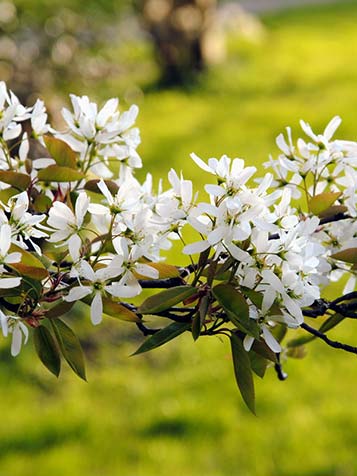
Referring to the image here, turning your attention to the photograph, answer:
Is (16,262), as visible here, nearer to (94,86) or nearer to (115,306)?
(115,306)

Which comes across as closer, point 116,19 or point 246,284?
point 246,284

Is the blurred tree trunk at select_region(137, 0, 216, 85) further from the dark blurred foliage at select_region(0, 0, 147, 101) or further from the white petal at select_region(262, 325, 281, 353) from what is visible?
the white petal at select_region(262, 325, 281, 353)

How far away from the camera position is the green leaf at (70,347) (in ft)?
2.91

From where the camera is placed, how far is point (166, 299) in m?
0.83

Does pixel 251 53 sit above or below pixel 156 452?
below

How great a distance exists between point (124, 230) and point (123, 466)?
2.28 m

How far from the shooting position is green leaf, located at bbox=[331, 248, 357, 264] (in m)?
0.94

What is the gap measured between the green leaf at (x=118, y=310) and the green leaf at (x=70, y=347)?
0.05 metres

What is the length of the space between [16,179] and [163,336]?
0.26 meters

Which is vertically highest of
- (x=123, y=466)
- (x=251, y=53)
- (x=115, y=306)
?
(x=115, y=306)

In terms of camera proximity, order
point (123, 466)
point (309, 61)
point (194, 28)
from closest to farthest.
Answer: point (123, 466)
point (194, 28)
point (309, 61)

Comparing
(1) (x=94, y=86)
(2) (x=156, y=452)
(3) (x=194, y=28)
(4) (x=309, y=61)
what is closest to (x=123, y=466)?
(2) (x=156, y=452)

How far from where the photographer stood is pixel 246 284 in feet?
2.79

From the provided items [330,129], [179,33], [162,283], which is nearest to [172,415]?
[330,129]
